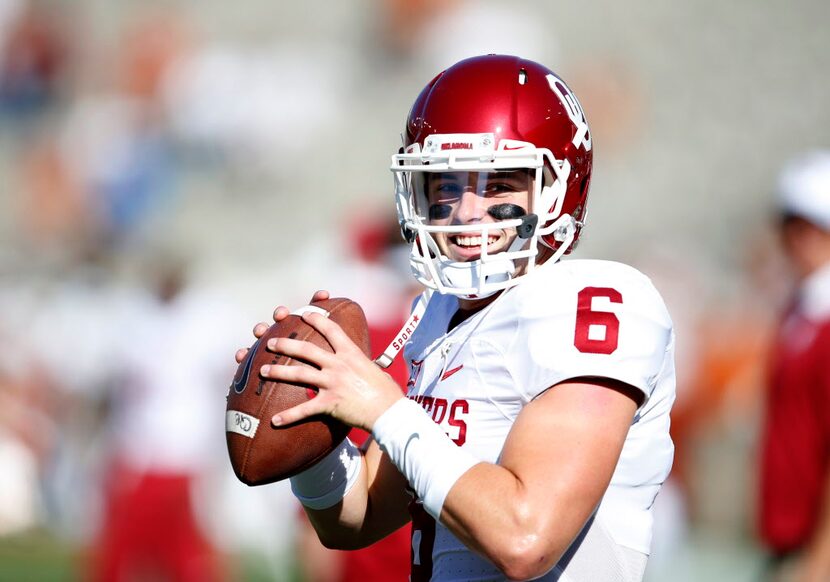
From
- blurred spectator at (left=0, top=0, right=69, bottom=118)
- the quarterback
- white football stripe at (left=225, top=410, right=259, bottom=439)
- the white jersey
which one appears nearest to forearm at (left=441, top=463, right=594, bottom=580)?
the quarterback

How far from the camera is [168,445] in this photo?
5.87 metres

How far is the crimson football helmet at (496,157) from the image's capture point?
7.13 ft

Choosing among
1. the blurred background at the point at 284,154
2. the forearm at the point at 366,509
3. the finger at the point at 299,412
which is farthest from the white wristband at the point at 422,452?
the blurred background at the point at 284,154

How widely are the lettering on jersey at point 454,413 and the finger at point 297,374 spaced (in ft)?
0.84

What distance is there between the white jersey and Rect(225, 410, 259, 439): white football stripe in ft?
1.10

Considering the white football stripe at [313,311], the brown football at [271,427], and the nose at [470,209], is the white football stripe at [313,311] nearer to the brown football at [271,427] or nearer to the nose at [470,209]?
the brown football at [271,427]

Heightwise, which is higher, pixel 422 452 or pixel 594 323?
pixel 594 323

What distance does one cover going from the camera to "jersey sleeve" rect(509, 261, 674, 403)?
190 cm

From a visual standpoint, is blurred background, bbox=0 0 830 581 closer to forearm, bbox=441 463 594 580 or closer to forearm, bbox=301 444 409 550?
forearm, bbox=301 444 409 550

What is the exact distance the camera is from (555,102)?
2.30 m

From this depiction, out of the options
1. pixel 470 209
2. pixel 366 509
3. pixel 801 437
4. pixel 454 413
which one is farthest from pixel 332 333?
pixel 801 437

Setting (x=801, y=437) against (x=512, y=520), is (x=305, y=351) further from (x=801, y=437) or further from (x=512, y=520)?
(x=801, y=437)

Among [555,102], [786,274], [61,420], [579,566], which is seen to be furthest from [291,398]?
[61,420]

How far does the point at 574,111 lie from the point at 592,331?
23.7 inches
